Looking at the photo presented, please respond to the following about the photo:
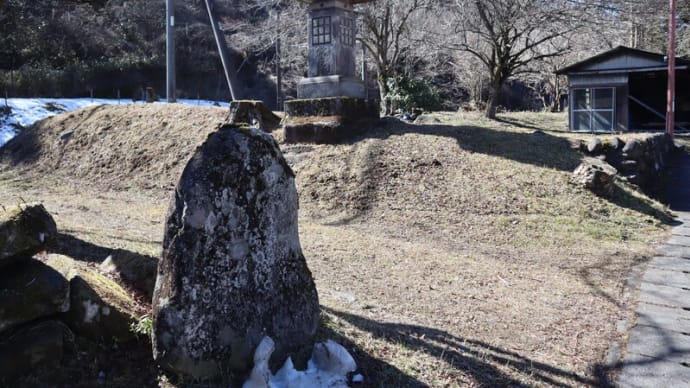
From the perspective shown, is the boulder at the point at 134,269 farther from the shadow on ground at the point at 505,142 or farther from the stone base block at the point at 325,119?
the shadow on ground at the point at 505,142

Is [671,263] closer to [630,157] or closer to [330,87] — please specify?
[630,157]

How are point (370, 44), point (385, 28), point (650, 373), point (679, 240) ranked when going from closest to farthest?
point (650, 373)
point (679, 240)
point (385, 28)
point (370, 44)

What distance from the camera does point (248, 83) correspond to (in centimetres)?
3111

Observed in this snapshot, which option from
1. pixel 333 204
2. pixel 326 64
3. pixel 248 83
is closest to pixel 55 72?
pixel 248 83

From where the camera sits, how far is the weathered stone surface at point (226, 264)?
257cm

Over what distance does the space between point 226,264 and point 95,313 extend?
2.38 ft

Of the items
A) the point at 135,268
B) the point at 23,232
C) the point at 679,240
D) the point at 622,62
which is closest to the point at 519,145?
the point at 679,240

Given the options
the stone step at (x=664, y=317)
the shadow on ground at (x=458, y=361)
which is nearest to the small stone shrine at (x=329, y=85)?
the stone step at (x=664, y=317)

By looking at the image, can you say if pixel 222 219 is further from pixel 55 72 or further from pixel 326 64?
pixel 55 72

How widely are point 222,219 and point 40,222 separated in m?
0.92

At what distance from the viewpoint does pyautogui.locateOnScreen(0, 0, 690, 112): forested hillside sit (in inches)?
598

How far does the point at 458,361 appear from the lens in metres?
3.41

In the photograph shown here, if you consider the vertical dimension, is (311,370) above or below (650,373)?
above

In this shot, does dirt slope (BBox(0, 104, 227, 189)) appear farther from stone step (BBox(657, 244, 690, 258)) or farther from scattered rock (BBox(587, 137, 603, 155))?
stone step (BBox(657, 244, 690, 258))
